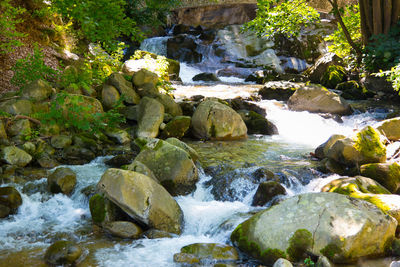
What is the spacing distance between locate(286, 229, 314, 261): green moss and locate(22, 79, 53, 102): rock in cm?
613

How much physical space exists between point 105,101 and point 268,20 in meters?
A: 5.87

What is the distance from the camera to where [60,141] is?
6691mm

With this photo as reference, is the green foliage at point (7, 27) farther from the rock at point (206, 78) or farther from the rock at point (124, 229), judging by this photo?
the rock at point (206, 78)

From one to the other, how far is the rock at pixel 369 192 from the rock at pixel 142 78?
19.3ft

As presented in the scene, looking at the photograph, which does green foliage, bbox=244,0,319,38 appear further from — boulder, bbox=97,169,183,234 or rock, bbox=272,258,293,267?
rock, bbox=272,258,293,267

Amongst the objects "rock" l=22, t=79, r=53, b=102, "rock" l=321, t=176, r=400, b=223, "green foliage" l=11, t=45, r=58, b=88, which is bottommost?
"rock" l=321, t=176, r=400, b=223

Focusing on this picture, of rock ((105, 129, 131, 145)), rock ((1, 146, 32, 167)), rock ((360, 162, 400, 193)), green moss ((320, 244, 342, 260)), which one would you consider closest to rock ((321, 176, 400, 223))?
rock ((360, 162, 400, 193))

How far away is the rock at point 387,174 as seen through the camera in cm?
538

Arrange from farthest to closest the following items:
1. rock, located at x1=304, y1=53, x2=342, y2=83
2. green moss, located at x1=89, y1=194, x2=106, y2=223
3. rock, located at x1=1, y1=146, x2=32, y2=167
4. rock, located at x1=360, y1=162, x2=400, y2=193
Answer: rock, located at x1=304, y1=53, x2=342, y2=83
rock, located at x1=1, y1=146, x2=32, y2=167
rock, located at x1=360, y1=162, x2=400, y2=193
green moss, located at x1=89, y1=194, x2=106, y2=223

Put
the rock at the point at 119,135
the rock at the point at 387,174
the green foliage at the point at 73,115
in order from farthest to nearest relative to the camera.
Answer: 1. the rock at the point at 119,135
2. the green foliage at the point at 73,115
3. the rock at the point at 387,174

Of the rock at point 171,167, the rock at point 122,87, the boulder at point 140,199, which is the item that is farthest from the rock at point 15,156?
the rock at point 122,87

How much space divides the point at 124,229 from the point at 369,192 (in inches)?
143

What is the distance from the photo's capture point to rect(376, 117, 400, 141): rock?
705 cm

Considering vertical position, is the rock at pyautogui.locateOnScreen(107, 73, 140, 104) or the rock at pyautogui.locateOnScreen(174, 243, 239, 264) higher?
the rock at pyautogui.locateOnScreen(107, 73, 140, 104)
